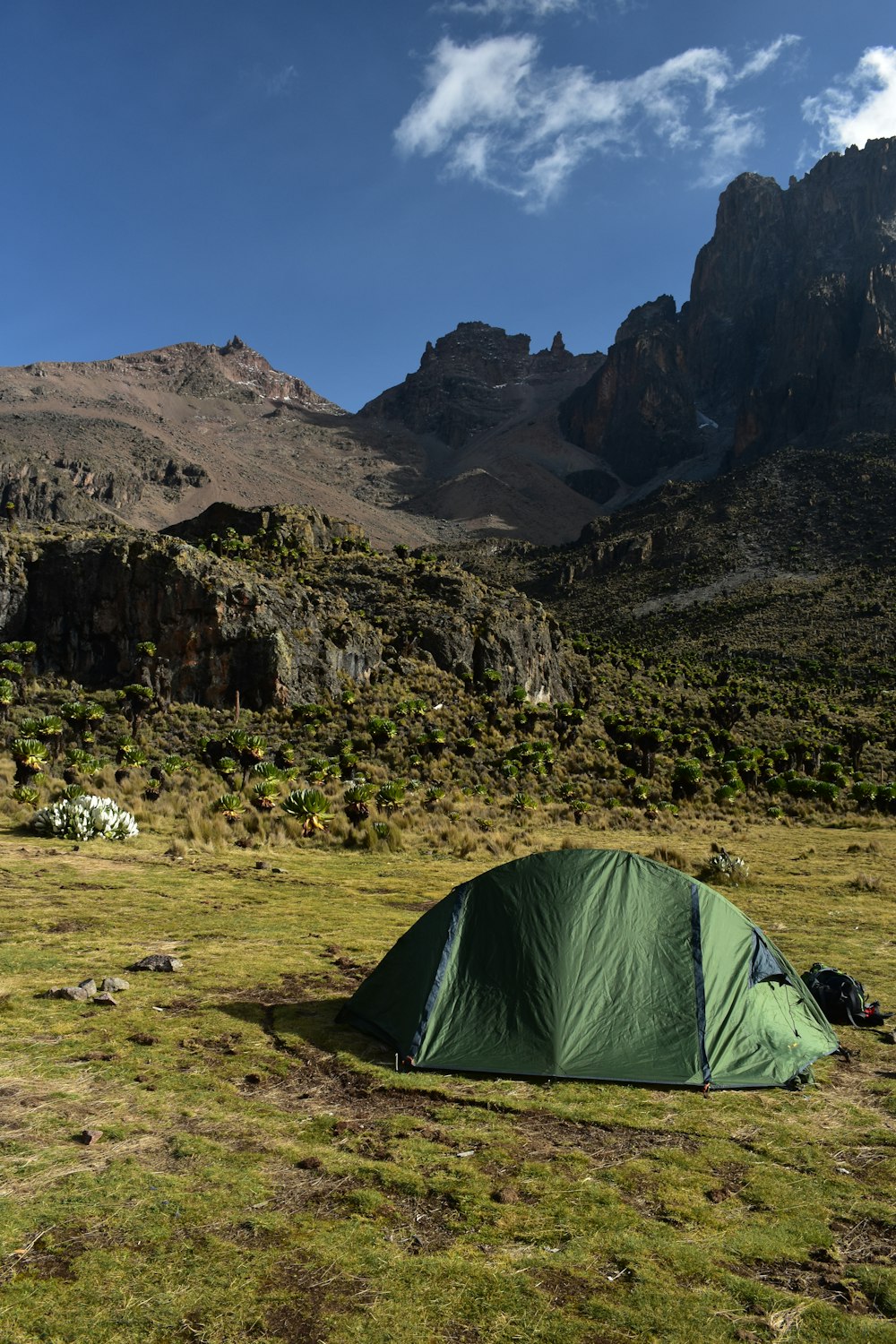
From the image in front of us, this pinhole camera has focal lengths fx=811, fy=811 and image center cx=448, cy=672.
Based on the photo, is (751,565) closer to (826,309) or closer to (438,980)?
(826,309)

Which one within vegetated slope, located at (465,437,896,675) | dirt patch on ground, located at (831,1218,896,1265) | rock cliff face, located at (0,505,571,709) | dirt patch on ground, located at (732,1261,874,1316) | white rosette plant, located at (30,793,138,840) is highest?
vegetated slope, located at (465,437,896,675)

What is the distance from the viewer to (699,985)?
7.35 m

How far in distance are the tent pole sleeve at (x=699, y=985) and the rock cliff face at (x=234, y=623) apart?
36841mm

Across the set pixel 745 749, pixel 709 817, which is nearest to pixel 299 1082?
pixel 709 817

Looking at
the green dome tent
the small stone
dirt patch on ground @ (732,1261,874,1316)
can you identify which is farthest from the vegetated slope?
dirt patch on ground @ (732,1261,874,1316)

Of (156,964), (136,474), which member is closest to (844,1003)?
(156,964)

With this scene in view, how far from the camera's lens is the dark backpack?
8.75 metres

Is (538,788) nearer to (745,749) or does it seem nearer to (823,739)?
(745,749)

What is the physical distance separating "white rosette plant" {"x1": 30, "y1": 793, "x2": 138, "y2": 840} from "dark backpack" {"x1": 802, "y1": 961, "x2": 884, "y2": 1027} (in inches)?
617

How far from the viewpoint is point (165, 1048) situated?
719 centimetres

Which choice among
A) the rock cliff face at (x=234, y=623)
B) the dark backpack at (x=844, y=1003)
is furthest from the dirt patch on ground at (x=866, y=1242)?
the rock cliff face at (x=234, y=623)

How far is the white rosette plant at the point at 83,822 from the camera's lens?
61.8 feet

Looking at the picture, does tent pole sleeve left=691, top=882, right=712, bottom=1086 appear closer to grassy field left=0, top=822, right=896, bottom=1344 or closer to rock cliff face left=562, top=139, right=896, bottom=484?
grassy field left=0, top=822, right=896, bottom=1344

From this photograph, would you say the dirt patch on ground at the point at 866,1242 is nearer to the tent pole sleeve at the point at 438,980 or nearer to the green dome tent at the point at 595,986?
the green dome tent at the point at 595,986
